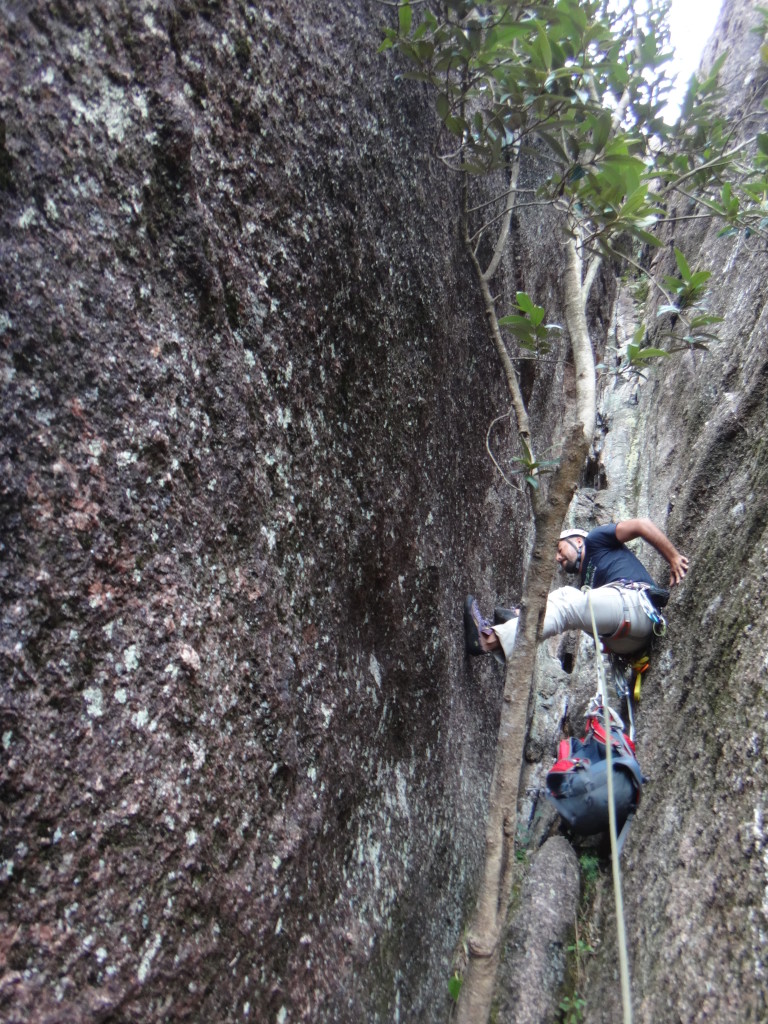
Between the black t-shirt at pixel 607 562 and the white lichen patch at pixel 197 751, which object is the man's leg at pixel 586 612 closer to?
the black t-shirt at pixel 607 562

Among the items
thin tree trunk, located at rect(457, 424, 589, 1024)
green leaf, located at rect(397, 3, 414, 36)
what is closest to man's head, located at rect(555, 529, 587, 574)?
thin tree trunk, located at rect(457, 424, 589, 1024)

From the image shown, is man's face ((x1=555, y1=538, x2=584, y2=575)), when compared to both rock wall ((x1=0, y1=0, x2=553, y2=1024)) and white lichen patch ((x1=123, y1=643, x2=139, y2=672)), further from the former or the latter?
white lichen patch ((x1=123, y1=643, x2=139, y2=672))

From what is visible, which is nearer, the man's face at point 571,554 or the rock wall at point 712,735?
the rock wall at point 712,735

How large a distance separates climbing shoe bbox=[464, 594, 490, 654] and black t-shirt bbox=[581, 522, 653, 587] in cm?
113

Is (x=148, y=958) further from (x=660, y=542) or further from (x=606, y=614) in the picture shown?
(x=660, y=542)

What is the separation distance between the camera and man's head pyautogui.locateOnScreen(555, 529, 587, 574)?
16.3 ft

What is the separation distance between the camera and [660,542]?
4.30 metres

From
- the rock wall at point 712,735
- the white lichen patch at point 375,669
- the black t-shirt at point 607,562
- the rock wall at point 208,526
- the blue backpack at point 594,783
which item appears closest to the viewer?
the rock wall at point 208,526

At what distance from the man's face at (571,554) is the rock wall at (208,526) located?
2.41 meters

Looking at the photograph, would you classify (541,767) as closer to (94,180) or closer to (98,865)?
(98,865)

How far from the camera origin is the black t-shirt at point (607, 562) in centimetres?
444

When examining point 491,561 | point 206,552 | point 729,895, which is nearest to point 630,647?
point 491,561

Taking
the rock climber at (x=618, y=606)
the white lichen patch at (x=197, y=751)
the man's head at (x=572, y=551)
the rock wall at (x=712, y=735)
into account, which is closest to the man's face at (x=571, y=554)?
the man's head at (x=572, y=551)

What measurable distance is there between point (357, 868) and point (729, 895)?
4.20 feet
